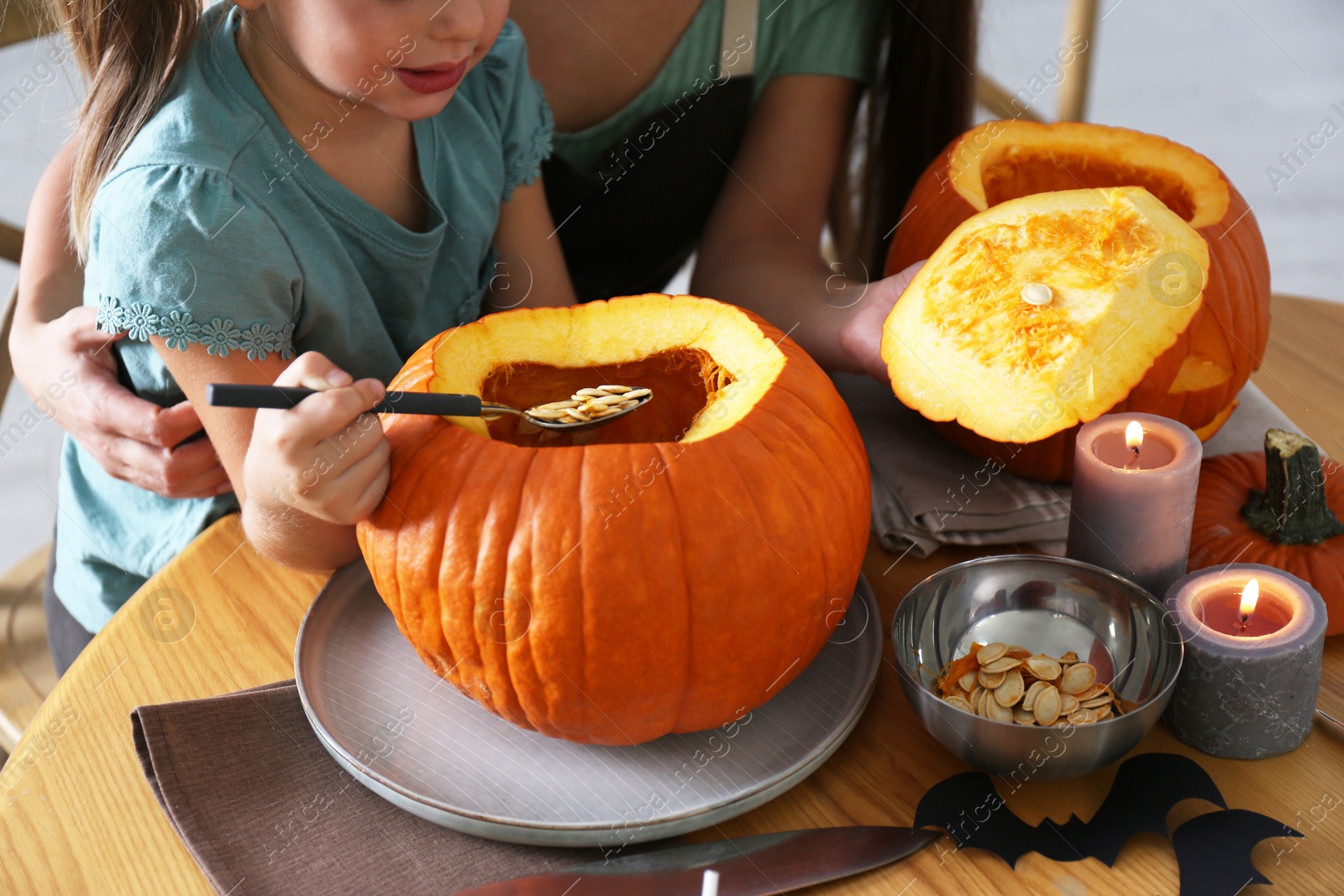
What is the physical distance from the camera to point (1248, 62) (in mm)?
3549

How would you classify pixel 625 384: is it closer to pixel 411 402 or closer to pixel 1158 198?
pixel 411 402

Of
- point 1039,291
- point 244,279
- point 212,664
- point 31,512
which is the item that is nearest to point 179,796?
point 212,664

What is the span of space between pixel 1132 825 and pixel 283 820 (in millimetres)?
491

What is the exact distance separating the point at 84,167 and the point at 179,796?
0.52m

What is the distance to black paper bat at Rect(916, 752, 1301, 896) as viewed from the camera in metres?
0.60

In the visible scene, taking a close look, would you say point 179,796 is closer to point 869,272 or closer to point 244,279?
point 244,279

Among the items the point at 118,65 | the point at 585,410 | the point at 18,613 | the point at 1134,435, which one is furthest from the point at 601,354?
the point at 18,613

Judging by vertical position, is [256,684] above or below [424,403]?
below

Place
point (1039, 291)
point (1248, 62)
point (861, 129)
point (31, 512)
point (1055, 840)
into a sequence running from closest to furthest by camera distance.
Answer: point (1055, 840)
point (1039, 291)
point (861, 129)
point (31, 512)
point (1248, 62)

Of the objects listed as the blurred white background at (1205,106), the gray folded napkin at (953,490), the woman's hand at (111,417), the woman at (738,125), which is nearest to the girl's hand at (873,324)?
the gray folded napkin at (953,490)

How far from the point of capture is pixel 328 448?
0.64m

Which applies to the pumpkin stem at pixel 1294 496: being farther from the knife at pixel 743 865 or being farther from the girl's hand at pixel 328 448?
the girl's hand at pixel 328 448

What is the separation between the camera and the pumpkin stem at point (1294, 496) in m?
0.76

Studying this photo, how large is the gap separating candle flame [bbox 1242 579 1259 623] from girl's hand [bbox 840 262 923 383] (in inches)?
12.5
